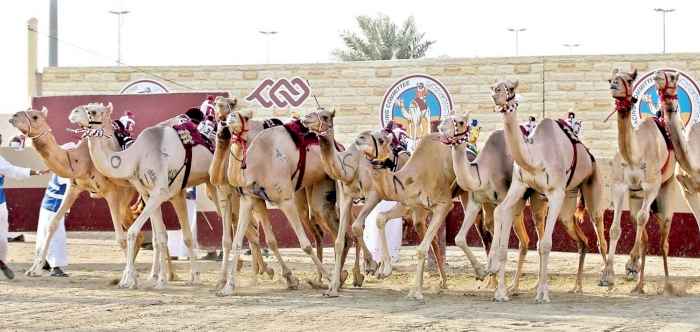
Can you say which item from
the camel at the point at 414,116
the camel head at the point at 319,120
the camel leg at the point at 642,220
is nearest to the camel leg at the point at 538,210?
the camel leg at the point at 642,220

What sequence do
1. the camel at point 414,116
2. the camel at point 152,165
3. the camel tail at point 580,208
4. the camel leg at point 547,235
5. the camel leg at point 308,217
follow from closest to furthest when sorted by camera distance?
the camel leg at point 547,235 < the camel at point 152,165 < the camel tail at point 580,208 < the camel leg at point 308,217 < the camel at point 414,116

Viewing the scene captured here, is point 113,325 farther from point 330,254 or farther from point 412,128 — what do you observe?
point 412,128

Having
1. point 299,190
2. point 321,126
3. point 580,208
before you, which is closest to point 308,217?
point 299,190

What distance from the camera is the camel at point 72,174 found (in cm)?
1324

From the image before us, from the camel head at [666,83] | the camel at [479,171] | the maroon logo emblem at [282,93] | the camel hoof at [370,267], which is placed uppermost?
the maroon logo emblem at [282,93]

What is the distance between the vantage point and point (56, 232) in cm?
1544

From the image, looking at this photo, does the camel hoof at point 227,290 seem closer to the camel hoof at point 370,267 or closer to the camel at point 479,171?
the camel hoof at point 370,267

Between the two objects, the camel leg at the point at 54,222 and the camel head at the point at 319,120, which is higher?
the camel head at the point at 319,120

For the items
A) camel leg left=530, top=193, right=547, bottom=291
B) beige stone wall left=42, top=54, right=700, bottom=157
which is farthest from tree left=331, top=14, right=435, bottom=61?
camel leg left=530, top=193, right=547, bottom=291

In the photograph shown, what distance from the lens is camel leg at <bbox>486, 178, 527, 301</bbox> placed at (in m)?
12.0

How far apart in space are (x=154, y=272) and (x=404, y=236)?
4760 mm

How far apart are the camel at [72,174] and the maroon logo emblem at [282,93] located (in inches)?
388

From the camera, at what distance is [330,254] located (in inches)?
782

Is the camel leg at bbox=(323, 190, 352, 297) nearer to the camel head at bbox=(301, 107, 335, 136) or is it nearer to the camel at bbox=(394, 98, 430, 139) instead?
the camel head at bbox=(301, 107, 335, 136)
